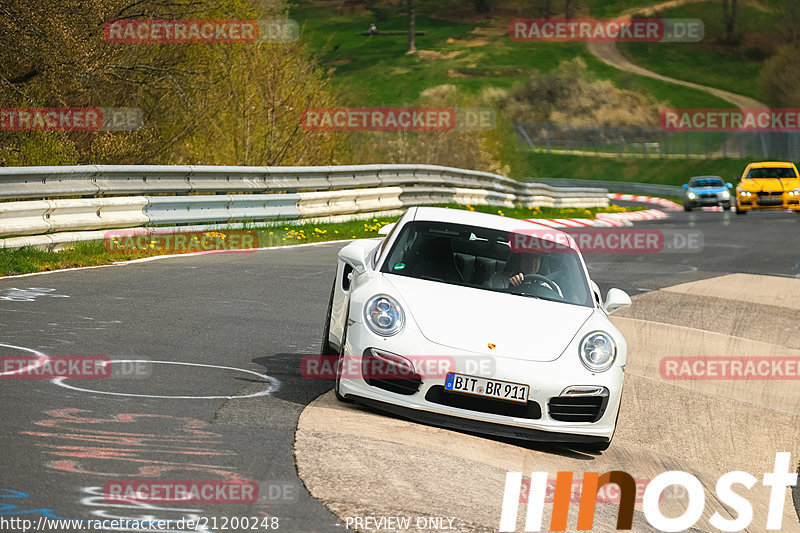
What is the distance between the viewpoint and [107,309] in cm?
995

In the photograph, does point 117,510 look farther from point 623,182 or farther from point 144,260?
point 623,182

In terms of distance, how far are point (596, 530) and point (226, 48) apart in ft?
61.2

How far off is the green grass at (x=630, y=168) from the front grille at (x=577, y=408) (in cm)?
5755

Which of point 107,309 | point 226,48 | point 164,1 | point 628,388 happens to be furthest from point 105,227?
point 226,48

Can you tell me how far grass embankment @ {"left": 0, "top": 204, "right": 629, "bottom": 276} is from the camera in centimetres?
1223

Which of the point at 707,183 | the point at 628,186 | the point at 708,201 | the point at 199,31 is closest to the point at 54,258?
the point at 199,31

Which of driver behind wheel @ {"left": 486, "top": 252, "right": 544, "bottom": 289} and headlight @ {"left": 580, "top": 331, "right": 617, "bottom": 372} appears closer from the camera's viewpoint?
headlight @ {"left": 580, "top": 331, "right": 617, "bottom": 372}

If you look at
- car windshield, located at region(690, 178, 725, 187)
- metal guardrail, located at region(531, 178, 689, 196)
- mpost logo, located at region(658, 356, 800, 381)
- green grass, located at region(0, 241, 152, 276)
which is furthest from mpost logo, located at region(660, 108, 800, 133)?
green grass, located at region(0, 241, 152, 276)

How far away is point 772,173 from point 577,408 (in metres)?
29.1

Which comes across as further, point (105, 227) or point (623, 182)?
point (623, 182)

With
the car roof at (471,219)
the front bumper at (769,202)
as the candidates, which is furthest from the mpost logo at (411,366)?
the front bumper at (769,202)

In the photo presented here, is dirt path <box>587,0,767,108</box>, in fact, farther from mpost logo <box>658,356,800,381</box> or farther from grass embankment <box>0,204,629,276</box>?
mpost logo <box>658,356,800,381</box>

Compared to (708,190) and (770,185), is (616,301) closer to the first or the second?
(770,185)

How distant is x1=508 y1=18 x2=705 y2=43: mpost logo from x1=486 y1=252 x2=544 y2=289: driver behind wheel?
116 metres
